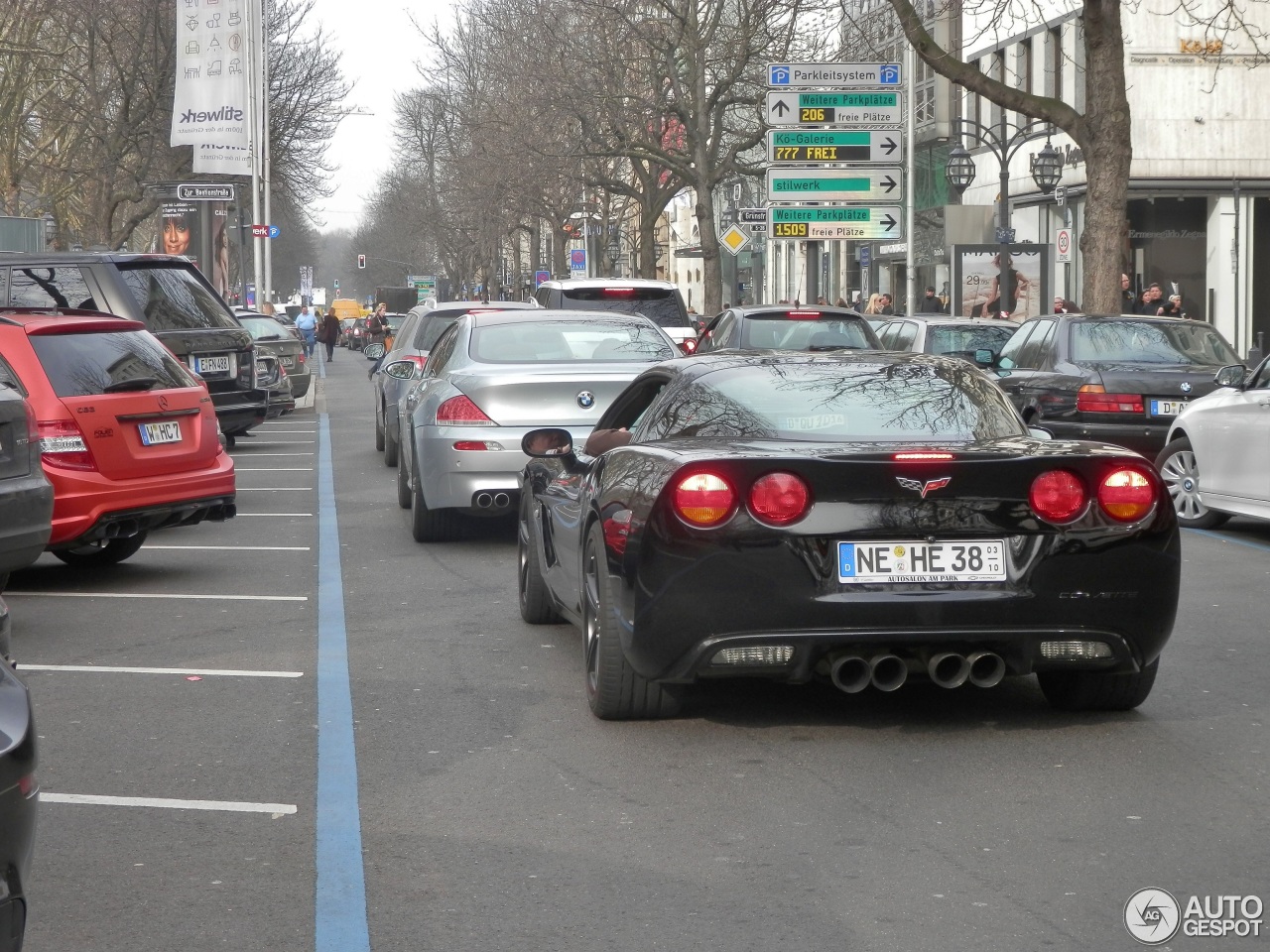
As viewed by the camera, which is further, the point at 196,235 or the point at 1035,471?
the point at 196,235

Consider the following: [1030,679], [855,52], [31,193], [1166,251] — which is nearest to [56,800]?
[1030,679]

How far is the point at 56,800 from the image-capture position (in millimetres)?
5711

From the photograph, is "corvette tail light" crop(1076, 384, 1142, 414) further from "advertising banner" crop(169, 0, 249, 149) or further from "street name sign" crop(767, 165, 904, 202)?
"advertising banner" crop(169, 0, 249, 149)

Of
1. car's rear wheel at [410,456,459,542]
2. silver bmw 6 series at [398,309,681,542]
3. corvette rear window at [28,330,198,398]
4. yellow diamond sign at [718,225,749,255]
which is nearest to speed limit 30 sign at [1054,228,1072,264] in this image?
yellow diamond sign at [718,225,749,255]

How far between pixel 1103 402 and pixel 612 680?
418 inches

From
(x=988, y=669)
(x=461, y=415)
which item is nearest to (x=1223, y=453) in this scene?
(x=461, y=415)

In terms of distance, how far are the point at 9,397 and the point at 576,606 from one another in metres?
2.89

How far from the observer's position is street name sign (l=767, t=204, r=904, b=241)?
3216cm

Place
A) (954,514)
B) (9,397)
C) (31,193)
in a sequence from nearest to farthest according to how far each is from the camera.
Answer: (954,514), (9,397), (31,193)

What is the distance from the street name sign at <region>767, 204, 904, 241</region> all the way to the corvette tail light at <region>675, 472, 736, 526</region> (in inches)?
1035

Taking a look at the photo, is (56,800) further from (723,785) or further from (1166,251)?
(1166,251)

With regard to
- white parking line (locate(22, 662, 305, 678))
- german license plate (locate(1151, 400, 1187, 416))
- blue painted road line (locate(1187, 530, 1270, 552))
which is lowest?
blue painted road line (locate(1187, 530, 1270, 552))

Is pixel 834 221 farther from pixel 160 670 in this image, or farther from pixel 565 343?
pixel 160 670

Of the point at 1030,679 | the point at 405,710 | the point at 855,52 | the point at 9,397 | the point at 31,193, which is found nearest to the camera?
the point at 405,710
